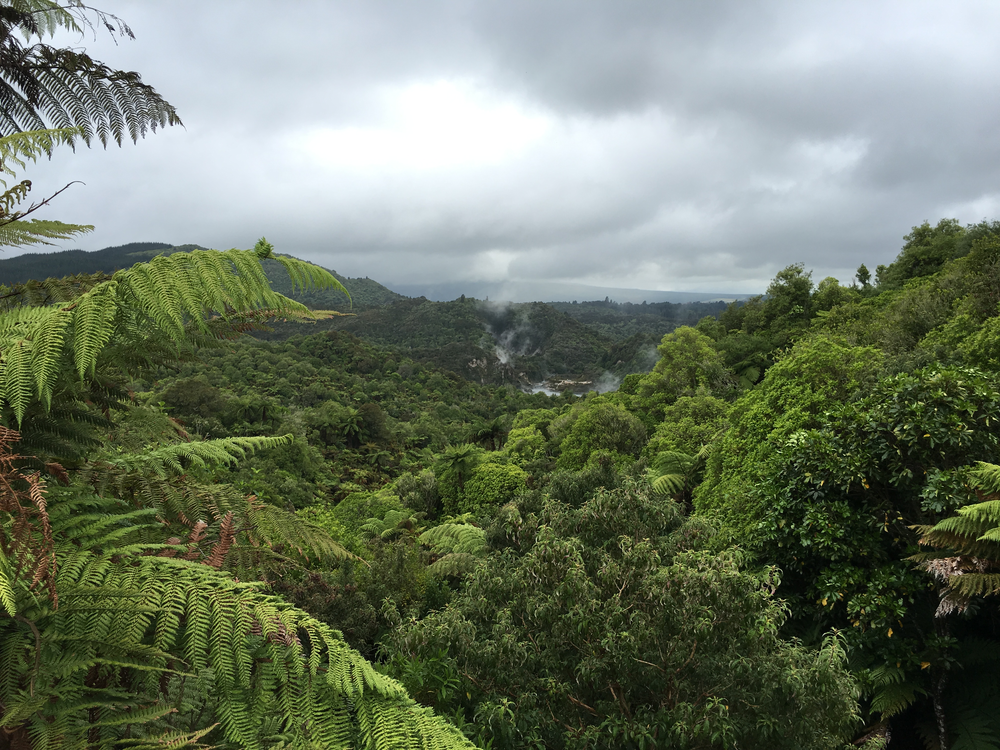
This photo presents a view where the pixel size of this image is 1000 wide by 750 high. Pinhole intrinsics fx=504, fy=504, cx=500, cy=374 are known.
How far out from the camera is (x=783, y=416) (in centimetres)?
830

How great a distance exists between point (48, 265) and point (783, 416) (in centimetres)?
7318

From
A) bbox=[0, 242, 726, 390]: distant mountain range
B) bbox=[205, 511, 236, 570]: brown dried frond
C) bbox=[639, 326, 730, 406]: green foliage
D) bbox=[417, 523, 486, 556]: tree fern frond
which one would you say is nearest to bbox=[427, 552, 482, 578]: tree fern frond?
bbox=[417, 523, 486, 556]: tree fern frond

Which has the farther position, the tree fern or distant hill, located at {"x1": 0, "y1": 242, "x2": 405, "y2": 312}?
distant hill, located at {"x1": 0, "y1": 242, "x2": 405, "y2": 312}

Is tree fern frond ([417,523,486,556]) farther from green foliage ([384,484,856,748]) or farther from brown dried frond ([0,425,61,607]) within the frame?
brown dried frond ([0,425,61,607])

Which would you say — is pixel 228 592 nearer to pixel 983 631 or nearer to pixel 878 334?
pixel 983 631

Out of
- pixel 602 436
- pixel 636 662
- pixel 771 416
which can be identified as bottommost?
pixel 602 436

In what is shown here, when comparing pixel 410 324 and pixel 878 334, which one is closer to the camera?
pixel 878 334

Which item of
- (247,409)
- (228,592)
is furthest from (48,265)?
(228,592)

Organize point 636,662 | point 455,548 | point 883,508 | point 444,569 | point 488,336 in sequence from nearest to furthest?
point 636,662 < point 883,508 < point 444,569 < point 455,548 < point 488,336

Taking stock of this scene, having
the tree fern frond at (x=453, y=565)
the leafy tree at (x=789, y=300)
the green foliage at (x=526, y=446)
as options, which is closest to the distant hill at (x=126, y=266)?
the tree fern frond at (x=453, y=565)

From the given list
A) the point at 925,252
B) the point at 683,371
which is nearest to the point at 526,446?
the point at 683,371

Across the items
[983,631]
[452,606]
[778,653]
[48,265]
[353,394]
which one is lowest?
[353,394]

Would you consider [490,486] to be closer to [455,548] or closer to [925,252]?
[455,548]

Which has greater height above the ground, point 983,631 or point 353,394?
point 983,631
